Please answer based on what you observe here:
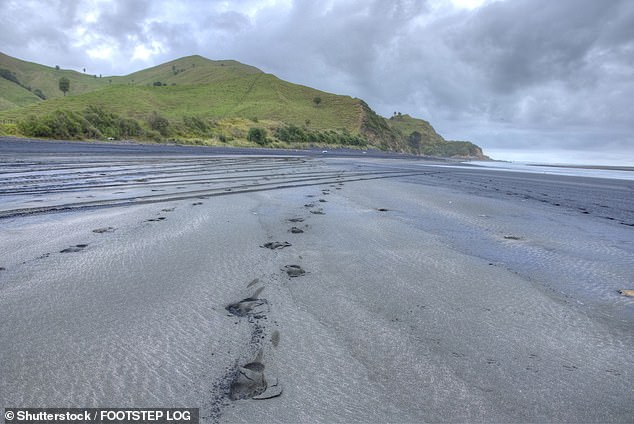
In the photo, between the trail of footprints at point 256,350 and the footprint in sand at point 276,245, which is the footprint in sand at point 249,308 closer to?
the trail of footprints at point 256,350

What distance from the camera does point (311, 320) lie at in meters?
2.62

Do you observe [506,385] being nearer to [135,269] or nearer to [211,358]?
[211,358]

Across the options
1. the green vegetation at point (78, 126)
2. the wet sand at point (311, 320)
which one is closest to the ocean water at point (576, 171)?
the wet sand at point (311, 320)

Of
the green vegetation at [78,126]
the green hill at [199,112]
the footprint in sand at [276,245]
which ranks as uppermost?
the green hill at [199,112]

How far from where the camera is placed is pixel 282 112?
112688 millimetres

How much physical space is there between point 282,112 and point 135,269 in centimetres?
11408

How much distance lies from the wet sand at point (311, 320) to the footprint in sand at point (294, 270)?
0.04 meters

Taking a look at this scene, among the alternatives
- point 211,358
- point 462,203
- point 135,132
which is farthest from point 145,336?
point 135,132

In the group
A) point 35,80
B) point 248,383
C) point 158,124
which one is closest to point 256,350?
point 248,383

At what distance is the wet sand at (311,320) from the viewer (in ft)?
5.76

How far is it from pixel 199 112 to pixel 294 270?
109 m

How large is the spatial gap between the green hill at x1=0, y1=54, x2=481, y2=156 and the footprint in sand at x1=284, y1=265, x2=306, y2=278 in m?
47.0

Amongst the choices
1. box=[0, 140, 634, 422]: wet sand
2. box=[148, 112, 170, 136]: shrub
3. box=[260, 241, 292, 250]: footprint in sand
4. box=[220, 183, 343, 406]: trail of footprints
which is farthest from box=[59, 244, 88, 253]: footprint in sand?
box=[148, 112, 170, 136]: shrub

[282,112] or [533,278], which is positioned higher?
[282,112]
